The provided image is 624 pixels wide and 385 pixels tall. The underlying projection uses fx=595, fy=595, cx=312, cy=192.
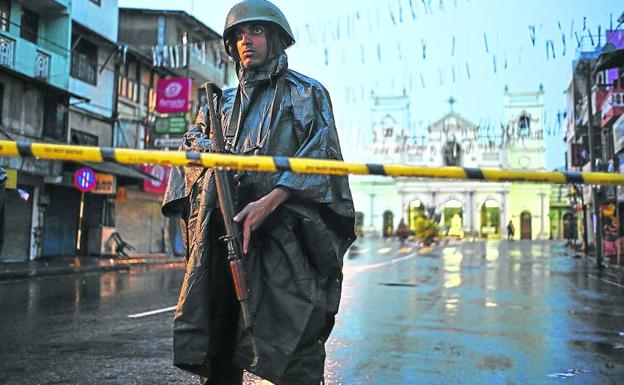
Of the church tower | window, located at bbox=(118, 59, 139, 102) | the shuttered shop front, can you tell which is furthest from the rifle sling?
the church tower

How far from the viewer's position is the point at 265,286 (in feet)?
7.48

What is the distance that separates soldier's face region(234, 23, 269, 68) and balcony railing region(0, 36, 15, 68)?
17.2 meters

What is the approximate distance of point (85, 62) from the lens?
22.2 metres

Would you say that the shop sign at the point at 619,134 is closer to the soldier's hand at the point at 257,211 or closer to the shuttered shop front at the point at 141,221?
the shuttered shop front at the point at 141,221

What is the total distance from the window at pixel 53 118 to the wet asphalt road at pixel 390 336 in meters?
9.68

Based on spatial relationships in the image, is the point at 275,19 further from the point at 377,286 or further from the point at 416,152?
the point at 416,152

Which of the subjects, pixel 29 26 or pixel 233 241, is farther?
pixel 29 26

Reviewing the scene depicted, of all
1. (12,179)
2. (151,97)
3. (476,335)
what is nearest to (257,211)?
(476,335)

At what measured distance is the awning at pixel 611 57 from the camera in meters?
18.5

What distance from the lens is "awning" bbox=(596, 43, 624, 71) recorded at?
60.8 feet

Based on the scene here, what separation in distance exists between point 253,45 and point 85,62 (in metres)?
21.7

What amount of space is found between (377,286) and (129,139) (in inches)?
645

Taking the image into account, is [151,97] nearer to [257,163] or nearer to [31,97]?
[31,97]

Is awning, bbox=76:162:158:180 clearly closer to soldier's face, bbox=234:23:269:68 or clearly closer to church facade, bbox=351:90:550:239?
soldier's face, bbox=234:23:269:68
